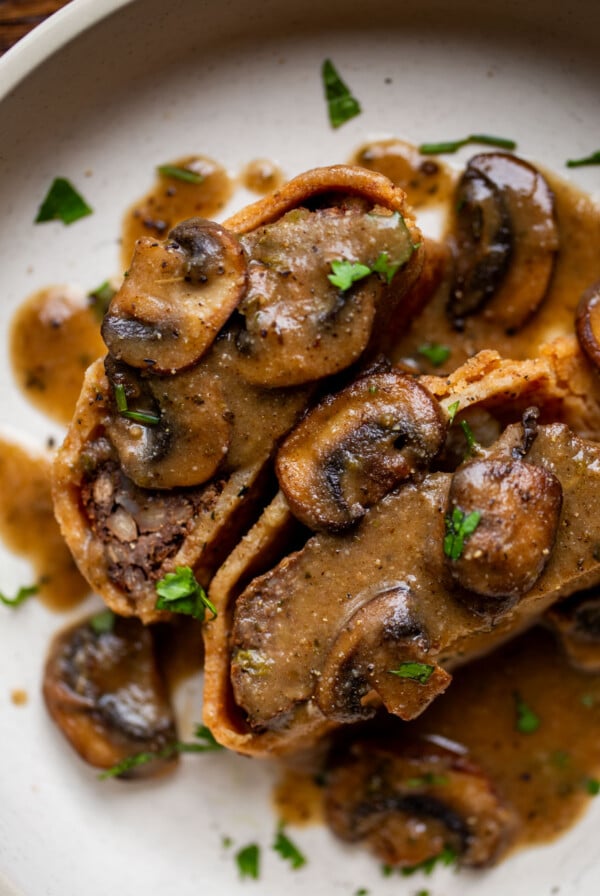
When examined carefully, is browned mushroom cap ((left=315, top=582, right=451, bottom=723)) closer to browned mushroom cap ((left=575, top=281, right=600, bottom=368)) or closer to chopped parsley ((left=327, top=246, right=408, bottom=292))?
chopped parsley ((left=327, top=246, right=408, bottom=292))

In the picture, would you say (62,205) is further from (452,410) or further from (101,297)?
(452,410)

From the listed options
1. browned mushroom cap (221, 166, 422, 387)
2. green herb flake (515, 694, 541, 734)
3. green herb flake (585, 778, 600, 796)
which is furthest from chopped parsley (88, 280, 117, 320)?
green herb flake (585, 778, 600, 796)

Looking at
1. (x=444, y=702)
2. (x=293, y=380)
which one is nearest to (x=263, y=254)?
(x=293, y=380)

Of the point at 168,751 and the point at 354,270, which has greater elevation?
the point at 354,270

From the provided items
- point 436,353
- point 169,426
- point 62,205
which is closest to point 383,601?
point 169,426

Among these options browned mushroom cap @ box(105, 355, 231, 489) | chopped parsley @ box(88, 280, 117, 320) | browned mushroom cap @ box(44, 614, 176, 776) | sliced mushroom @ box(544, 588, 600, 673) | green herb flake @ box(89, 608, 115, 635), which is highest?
chopped parsley @ box(88, 280, 117, 320)

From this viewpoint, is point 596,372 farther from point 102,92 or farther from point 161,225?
point 102,92
